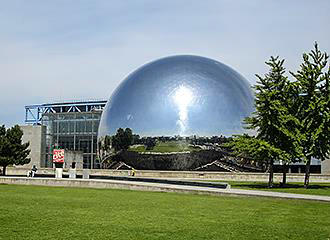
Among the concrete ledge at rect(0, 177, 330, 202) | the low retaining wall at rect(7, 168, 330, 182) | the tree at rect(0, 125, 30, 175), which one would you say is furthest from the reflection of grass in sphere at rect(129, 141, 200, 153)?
the tree at rect(0, 125, 30, 175)

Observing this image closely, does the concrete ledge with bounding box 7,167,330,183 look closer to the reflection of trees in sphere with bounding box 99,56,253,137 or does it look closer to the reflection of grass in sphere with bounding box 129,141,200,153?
the reflection of grass in sphere with bounding box 129,141,200,153

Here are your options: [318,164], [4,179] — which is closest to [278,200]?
[4,179]

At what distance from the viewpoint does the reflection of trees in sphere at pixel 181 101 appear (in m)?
35.8

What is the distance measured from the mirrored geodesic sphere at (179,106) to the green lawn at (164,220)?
21180 mm

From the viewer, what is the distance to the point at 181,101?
36281mm

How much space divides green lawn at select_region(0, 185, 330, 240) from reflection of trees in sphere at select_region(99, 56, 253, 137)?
21442mm

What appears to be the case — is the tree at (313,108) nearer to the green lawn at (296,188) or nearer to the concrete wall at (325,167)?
the green lawn at (296,188)

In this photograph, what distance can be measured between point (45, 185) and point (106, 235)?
18.0 metres

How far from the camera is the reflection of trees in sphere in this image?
118ft

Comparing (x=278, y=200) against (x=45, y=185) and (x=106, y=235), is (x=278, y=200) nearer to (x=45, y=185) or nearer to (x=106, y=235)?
(x=106, y=235)

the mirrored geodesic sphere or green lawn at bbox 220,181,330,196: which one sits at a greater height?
the mirrored geodesic sphere

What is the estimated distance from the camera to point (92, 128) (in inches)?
2315

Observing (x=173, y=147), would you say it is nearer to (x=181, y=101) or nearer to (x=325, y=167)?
(x=181, y=101)

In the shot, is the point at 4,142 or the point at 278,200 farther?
the point at 4,142
